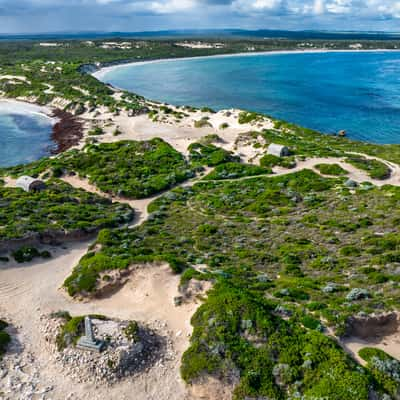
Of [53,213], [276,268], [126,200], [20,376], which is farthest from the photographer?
[126,200]

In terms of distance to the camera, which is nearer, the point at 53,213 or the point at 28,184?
the point at 53,213

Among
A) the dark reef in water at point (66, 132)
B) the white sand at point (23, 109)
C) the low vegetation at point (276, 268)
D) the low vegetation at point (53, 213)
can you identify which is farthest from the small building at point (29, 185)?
the white sand at point (23, 109)

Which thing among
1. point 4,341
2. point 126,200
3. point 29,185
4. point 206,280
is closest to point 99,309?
point 4,341

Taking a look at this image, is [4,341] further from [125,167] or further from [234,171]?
[234,171]

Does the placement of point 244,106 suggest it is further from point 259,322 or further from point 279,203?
point 259,322

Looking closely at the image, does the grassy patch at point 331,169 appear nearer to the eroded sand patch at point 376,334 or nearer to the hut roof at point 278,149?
the hut roof at point 278,149

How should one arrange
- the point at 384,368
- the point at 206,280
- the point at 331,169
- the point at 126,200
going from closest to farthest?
the point at 384,368
the point at 206,280
the point at 126,200
the point at 331,169
